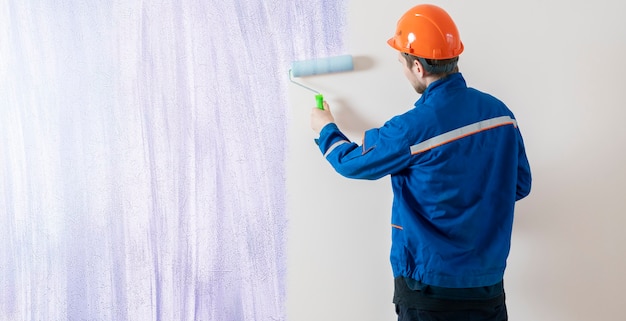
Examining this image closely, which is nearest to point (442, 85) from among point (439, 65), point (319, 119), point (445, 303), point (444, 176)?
point (439, 65)

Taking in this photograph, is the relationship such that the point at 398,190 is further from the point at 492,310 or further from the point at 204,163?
the point at 204,163

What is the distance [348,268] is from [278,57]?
1.78 ft

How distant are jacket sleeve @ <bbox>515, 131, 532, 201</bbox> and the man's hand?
0.41 meters

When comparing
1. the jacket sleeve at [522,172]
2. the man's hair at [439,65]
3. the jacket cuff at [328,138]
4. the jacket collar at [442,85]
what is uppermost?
the man's hair at [439,65]

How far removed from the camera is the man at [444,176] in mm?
1275

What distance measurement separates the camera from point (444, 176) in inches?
50.3

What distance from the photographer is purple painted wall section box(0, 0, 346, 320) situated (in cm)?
155

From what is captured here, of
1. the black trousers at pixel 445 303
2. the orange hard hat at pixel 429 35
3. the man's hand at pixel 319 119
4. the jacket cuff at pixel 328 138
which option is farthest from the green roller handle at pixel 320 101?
the black trousers at pixel 445 303

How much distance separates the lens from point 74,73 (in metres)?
1.57

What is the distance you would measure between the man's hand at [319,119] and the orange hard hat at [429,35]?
235 mm

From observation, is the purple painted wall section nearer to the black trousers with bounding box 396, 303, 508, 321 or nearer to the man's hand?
the man's hand

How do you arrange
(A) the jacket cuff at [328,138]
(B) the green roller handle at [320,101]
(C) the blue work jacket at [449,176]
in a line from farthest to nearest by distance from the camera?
(B) the green roller handle at [320,101] < (A) the jacket cuff at [328,138] < (C) the blue work jacket at [449,176]

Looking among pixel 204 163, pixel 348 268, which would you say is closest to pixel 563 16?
pixel 348 268

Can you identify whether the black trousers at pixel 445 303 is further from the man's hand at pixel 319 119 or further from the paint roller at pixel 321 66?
the paint roller at pixel 321 66
